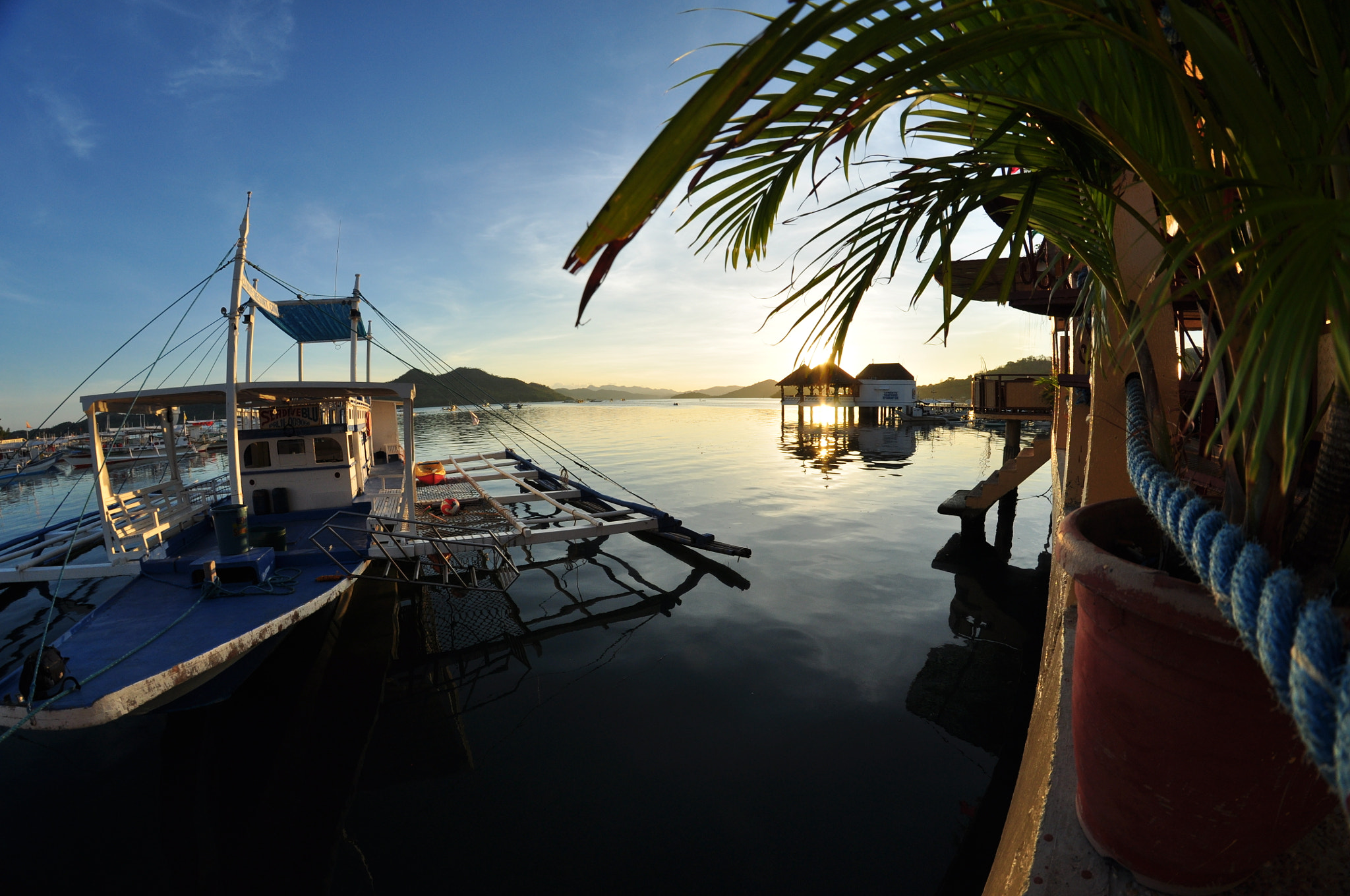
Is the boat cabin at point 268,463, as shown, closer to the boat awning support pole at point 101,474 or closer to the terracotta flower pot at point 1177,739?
the boat awning support pole at point 101,474

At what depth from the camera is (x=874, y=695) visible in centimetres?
782

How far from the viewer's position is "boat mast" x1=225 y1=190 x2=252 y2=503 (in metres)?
9.62

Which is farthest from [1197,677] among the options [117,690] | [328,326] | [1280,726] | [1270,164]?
[328,326]

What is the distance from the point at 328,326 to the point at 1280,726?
2008 cm

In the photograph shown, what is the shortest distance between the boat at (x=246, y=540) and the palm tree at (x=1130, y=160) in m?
6.87

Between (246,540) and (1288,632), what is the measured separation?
421 inches

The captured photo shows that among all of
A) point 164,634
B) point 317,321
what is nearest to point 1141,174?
point 164,634

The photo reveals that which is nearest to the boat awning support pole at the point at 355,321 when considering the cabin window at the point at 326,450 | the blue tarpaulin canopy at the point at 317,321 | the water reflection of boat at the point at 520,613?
the blue tarpaulin canopy at the point at 317,321

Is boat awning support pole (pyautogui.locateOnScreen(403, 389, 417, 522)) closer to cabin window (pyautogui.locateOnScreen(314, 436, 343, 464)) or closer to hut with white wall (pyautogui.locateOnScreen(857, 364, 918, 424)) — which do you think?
cabin window (pyautogui.locateOnScreen(314, 436, 343, 464))

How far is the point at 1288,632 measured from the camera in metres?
1.06

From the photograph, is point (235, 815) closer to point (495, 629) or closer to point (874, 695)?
point (495, 629)

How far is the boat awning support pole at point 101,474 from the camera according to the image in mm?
8320

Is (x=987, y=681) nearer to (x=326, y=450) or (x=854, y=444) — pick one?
(x=326, y=450)

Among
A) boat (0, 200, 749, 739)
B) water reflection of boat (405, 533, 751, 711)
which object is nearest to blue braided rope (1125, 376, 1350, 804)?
boat (0, 200, 749, 739)
